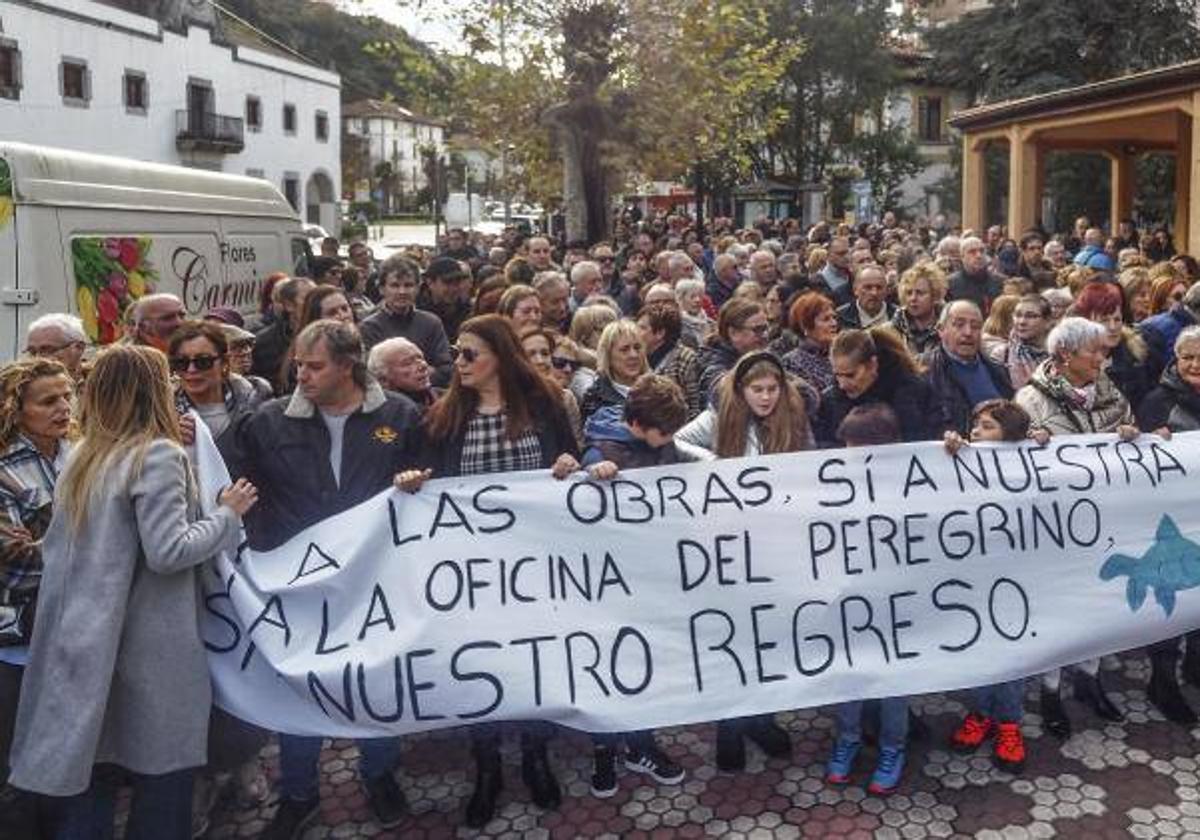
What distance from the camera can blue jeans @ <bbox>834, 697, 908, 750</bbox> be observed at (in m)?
4.15

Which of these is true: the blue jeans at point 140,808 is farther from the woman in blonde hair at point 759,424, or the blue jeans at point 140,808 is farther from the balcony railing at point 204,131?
the balcony railing at point 204,131

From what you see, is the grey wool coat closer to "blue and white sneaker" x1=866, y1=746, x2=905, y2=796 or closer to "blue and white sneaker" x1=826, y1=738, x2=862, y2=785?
"blue and white sneaker" x1=826, y1=738, x2=862, y2=785

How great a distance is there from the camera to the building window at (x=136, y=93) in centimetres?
3291

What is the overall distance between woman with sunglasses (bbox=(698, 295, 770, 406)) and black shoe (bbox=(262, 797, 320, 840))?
271 centimetres

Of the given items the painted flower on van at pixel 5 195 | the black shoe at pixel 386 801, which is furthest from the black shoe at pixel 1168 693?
the painted flower on van at pixel 5 195

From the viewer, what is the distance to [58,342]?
518cm

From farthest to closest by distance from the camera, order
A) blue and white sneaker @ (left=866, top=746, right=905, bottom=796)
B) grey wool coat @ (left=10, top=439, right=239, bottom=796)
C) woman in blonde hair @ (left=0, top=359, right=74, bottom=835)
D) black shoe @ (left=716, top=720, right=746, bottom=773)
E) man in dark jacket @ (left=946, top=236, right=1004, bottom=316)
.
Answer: man in dark jacket @ (left=946, top=236, right=1004, bottom=316) < black shoe @ (left=716, top=720, right=746, bottom=773) < blue and white sneaker @ (left=866, top=746, right=905, bottom=796) < woman in blonde hair @ (left=0, top=359, right=74, bottom=835) < grey wool coat @ (left=10, top=439, right=239, bottom=796)

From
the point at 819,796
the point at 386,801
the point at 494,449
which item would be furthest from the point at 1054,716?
the point at 386,801

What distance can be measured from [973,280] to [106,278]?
21.7 ft

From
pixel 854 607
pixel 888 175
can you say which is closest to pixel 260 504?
pixel 854 607

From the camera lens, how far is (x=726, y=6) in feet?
57.9

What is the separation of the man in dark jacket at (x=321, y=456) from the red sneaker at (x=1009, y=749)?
2.18 metres

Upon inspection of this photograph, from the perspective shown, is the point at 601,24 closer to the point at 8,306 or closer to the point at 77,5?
the point at 8,306

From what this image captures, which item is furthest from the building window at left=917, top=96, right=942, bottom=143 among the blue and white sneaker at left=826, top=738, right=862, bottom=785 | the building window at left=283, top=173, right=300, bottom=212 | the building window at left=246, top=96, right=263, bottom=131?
the blue and white sneaker at left=826, top=738, right=862, bottom=785
